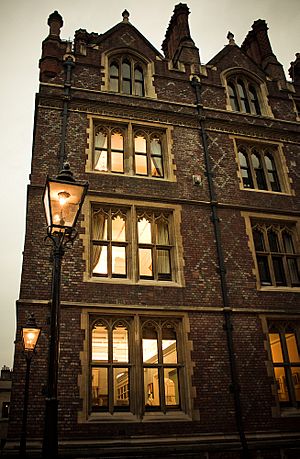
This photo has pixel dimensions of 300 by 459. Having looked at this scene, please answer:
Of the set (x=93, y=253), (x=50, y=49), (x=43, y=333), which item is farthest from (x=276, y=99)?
(x=43, y=333)

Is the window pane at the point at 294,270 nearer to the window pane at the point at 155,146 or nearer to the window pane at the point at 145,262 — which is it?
the window pane at the point at 145,262

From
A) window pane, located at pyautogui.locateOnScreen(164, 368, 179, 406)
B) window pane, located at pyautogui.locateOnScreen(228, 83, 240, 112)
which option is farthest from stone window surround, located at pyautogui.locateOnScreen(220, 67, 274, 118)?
window pane, located at pyautogui.locateOnScreen(164, 368, 179, 406)

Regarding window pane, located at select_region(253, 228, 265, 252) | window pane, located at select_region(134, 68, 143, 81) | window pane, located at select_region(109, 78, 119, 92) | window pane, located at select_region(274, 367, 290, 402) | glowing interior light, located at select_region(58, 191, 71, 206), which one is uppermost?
window pane, located at select_region(134, 68, 143, 81)

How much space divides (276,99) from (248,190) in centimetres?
496

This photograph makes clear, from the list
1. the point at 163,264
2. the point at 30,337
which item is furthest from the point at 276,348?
the point at 30,337

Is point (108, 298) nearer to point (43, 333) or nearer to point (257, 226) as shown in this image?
point (43, 333)

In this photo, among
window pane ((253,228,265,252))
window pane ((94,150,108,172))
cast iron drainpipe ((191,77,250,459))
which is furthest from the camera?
window pane ((253,228,265,252))

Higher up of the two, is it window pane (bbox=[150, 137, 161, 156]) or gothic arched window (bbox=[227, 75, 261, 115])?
gothic arched window (bbox=[227, 75, 261, 115])

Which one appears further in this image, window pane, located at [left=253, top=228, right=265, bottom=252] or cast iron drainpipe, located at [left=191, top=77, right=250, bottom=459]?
window pane, located at [left=253, top=228, right=265, bottom=252]

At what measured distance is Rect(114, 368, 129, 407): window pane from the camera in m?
9.28

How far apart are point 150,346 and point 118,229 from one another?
330 cm

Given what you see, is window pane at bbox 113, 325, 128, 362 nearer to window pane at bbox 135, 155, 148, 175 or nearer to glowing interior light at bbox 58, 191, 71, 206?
window pane at bbox 135, 155, 148, 175

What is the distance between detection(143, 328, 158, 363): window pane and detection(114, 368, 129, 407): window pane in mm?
632

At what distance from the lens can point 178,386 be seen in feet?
32.1
